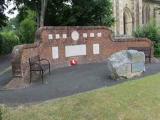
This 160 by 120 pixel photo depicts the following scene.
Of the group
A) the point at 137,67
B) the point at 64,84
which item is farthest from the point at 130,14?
the point at 64,84

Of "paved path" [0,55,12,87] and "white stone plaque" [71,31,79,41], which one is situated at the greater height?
"white stone plaque" [71,31,79,41]

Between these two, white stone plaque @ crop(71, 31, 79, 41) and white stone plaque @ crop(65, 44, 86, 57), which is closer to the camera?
white stone plaque @ crop(65, 44, 86, 57)

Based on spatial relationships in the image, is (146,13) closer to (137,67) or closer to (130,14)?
(130,14)

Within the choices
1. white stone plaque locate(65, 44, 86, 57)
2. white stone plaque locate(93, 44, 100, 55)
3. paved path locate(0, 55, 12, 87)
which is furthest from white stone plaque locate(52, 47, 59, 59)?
white stone plaque locate(93, 44, 100, 55)

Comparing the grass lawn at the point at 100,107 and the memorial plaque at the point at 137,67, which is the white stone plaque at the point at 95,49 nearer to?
the memorial plaque at the point at 137,67

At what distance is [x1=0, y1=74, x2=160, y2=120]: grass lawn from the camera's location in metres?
10.8

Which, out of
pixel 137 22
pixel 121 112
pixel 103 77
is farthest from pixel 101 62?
pixel 137 22

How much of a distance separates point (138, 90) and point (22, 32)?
41.0m

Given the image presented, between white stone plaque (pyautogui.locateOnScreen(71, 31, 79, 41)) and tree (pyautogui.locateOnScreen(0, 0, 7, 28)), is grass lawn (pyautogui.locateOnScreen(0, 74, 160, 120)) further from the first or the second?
tree (pyautogui.locateOnScreen(0, 0, 7, 28))

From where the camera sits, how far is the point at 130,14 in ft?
193

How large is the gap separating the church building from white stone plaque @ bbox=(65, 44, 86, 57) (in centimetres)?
2996

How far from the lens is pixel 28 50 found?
17688 mm

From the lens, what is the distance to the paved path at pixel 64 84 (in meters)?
13.1

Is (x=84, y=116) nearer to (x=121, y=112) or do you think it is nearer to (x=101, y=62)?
(x=121, y=112)
